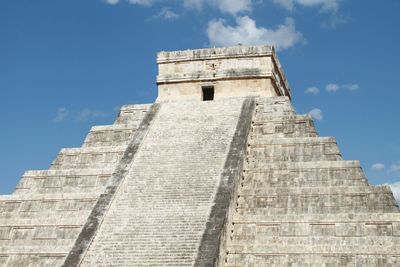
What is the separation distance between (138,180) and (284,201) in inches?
143

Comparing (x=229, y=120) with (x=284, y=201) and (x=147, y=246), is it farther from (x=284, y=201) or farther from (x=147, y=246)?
(x=147, y=246)

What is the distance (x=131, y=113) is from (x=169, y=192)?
4932mm

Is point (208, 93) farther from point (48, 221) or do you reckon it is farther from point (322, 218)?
point (322, 218)

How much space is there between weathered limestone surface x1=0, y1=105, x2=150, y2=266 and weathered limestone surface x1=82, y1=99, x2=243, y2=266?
36.4 inches

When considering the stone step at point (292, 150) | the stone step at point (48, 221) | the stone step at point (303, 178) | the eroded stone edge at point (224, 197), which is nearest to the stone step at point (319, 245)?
the eroded stone edge at point (224, 197)

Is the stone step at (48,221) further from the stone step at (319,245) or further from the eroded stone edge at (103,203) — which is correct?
the stone step at (319,245)

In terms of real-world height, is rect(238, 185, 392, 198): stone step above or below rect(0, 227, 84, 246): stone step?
above

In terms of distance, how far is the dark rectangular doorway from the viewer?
2003 cm

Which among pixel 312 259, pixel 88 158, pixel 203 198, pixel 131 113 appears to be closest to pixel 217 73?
pixel 131 113

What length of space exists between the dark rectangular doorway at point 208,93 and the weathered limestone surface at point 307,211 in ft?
13.6

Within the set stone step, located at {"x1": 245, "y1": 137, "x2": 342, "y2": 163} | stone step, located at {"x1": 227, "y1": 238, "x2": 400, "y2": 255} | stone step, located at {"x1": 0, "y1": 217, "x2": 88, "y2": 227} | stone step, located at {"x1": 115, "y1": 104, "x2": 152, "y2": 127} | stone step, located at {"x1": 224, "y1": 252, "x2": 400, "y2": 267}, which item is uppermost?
stone step, located at {"x1": 115, "y1": 104, "x2": 152, "y2": 127}

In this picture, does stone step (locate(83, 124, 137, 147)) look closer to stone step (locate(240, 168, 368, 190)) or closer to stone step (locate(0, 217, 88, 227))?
stone step (locate(0, 217, 88, 227))

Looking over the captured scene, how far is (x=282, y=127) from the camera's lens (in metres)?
16.8

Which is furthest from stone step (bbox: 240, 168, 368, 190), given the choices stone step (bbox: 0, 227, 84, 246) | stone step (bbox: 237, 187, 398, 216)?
stone step (bbox: 0, 227, 84, 246)
